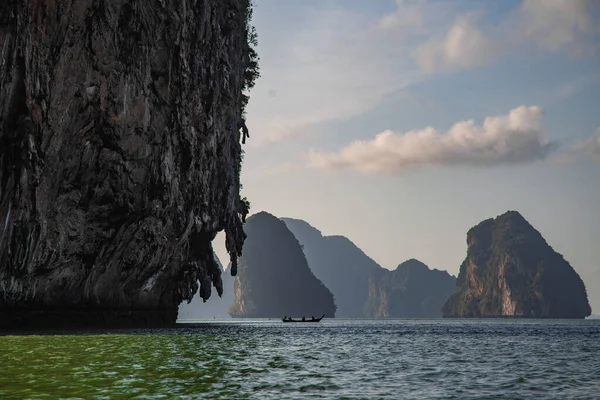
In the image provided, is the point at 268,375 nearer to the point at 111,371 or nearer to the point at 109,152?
the point at 111,371

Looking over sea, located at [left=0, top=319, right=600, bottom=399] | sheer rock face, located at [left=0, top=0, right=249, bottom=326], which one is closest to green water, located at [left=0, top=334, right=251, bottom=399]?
sea, located at [left=0, top=319, right=600, bottom=399]

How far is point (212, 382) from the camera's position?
1786 cm

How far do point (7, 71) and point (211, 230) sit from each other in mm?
33695

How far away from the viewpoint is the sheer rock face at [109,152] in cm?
3944

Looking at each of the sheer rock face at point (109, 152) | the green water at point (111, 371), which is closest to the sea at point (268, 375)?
the green water at point (111, 371)

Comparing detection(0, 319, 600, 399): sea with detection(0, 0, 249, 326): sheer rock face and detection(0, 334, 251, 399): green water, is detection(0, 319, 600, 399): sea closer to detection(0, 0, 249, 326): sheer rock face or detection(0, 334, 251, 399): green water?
detection(0, 334, 251, 399): green water

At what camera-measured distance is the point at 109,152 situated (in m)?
48.2

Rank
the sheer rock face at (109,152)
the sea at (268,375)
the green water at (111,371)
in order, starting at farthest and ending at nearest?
the sheer rock face at (109,152), the sea at (268,375), the green water at (111,371)

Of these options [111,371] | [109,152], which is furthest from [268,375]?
[109,152]

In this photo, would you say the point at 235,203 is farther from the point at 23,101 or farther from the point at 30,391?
the point at 30,391

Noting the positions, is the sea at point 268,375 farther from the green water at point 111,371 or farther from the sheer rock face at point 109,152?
the sheer rock face at point 109,152

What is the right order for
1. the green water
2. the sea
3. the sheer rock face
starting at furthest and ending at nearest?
the sheer rock face
the sea
the green water

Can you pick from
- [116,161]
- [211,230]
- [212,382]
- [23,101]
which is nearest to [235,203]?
[211,230]

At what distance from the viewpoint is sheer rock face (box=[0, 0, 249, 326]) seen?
39.4 meters
